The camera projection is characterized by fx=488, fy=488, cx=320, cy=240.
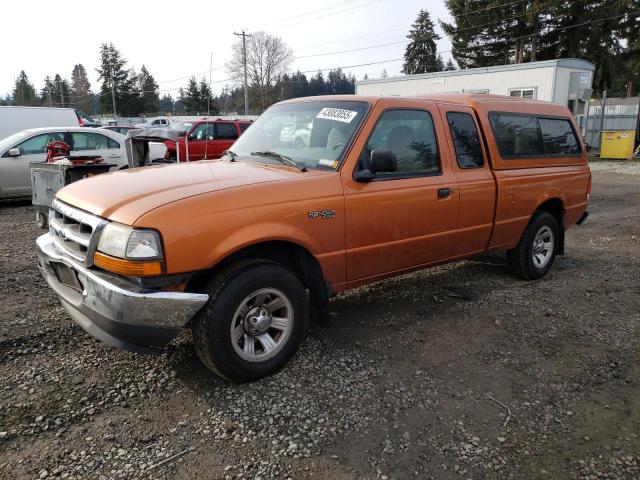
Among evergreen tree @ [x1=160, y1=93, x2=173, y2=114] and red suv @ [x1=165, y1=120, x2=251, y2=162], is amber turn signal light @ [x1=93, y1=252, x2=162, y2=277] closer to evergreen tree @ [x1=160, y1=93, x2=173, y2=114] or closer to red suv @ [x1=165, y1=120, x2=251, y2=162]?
red suv @ [x1=165, y1=120, x2=251, y2=162]

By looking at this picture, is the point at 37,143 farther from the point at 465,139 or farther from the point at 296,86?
the point at 296,86

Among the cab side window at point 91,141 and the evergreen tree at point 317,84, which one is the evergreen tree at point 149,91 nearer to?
the evergreen tree at point 317,84

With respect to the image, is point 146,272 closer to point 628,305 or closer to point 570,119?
point 628,305

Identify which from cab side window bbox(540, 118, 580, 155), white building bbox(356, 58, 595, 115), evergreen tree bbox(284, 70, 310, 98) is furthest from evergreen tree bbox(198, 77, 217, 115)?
cab side window bbox(540, 118, 580, 155)

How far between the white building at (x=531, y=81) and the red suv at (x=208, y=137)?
10.6 meters

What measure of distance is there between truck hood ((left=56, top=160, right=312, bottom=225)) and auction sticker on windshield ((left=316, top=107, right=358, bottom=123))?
0.60m

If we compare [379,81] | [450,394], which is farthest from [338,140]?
[379,81]

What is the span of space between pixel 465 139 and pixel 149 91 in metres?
86.6

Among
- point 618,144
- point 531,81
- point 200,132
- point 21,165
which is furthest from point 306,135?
point 618,144

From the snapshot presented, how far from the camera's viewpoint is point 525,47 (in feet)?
126

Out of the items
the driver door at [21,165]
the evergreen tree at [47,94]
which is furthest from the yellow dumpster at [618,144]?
the evergreen tree at [47,94]

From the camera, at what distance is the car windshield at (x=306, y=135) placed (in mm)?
3771

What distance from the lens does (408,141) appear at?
410cm

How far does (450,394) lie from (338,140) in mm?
2018
